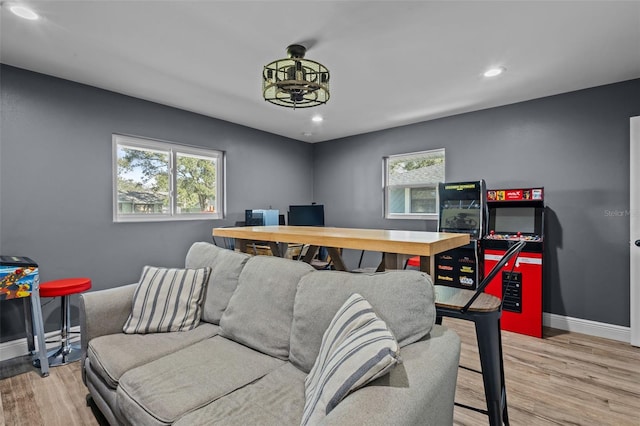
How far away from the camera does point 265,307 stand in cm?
176

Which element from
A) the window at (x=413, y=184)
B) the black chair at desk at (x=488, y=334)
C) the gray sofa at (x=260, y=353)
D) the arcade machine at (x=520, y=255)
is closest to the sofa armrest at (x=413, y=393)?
the gray sofa at (x=260, y=353)

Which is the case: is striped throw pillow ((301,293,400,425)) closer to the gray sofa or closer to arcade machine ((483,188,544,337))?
the gray sofa

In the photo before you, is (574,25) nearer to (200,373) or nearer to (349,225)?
(200,373)

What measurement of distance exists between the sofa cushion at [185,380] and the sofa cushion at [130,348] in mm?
84

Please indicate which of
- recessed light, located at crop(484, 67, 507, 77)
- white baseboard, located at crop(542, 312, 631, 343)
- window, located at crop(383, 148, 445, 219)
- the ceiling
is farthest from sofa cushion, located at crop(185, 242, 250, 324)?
white baseboard, located at crop(542, 312, 631, 343)

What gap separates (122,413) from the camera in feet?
4.64

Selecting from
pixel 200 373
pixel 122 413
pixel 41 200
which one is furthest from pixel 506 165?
pixel 41 200

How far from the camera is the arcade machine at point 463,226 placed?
3436mm

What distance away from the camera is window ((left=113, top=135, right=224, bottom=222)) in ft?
11.4

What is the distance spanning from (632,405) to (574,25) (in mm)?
2595

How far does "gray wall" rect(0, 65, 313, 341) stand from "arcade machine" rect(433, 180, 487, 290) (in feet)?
10.3

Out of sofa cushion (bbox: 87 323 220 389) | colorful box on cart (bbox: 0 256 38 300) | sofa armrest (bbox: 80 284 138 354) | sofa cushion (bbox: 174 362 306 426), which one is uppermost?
colorful box on cart (bbox: 0 256 38 300)

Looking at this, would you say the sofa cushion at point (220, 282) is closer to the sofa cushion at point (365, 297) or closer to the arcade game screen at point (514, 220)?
the sofa cushion at point (365, 297)

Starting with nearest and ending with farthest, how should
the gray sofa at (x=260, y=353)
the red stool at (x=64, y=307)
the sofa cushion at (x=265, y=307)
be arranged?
the gray sofa at (x=260, y=353)
the sofa cushion at (x=265, y=307)
the red stool at (x=64, y=307)
